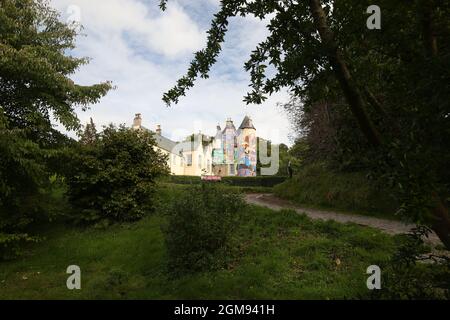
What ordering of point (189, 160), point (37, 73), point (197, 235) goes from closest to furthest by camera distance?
1. point (197, 235)
2. point (37, 73)
3. point (189, 160)

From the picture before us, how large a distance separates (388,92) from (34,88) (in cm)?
1148

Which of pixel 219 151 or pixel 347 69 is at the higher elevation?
pixel 219 151

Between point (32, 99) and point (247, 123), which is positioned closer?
point (32, 99)

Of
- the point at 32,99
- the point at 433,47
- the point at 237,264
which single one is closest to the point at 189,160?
the point at 32,99

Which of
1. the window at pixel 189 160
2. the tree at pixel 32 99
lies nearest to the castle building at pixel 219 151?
the window at pixel 189 160

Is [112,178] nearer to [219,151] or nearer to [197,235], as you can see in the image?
[197,235]

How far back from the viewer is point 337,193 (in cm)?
1511

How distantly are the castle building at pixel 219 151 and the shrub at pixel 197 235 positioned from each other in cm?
5195

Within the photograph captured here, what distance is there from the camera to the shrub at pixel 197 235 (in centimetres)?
780

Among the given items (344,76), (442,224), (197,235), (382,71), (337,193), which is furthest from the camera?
(337,193)

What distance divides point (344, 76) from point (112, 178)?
11.8 m

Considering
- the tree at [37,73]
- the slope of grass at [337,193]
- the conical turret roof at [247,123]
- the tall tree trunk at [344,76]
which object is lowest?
the slope of grass at [337,193]

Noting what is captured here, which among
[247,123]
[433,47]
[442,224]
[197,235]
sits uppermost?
[247,123]

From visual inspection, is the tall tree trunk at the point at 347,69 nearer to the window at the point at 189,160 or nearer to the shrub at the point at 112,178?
the shrub at the point at 112,178
